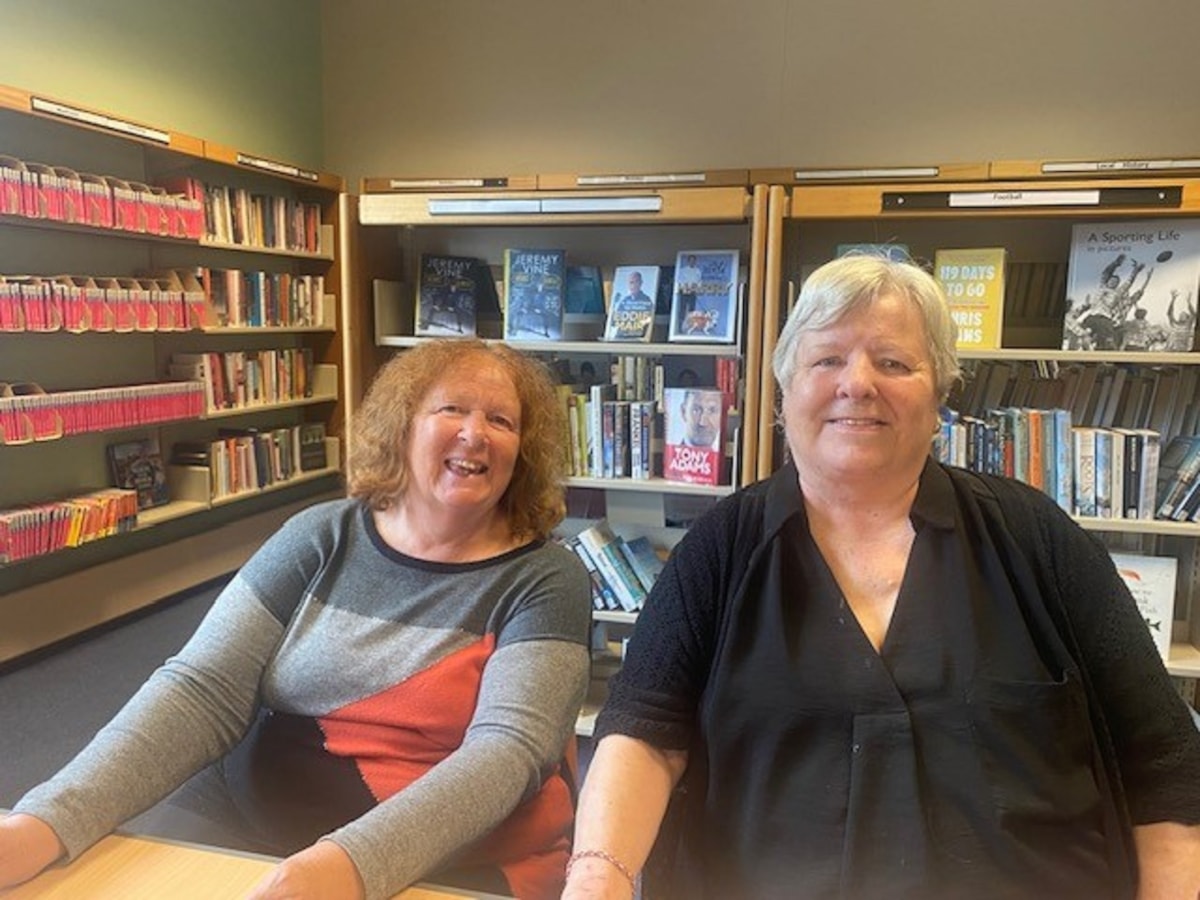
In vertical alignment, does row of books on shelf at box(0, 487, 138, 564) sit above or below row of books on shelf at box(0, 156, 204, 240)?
A: below

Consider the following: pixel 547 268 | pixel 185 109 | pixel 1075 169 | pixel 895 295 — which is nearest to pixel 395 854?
pixel 895 295

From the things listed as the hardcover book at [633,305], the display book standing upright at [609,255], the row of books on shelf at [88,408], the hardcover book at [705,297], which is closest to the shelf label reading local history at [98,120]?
the display book standing upright at [609,255]

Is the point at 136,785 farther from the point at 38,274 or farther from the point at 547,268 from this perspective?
→ the point at 38,274

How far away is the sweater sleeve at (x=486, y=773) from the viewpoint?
3.04 feet

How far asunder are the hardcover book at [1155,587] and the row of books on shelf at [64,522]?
3.52 metres

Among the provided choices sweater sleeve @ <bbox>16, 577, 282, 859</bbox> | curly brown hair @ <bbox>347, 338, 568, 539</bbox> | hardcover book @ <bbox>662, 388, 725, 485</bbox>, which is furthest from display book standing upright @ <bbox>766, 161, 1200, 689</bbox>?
sweater sleeve @ <bbox>16, 577, 282, 859</bbox>

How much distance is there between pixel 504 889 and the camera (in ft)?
3.56

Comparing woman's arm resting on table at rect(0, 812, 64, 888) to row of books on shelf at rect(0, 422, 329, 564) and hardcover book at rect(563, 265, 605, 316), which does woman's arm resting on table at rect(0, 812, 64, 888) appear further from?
row of books on shelf at rect(0, 422, 329, 564)

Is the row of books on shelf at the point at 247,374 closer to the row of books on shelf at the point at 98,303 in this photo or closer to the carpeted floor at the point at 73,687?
the row of books on shelf at the point at 98,303

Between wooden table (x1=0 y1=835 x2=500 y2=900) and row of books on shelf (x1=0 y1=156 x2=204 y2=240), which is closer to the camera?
A: wooden table (x1=0 y1=835 x2=500 y2=900)

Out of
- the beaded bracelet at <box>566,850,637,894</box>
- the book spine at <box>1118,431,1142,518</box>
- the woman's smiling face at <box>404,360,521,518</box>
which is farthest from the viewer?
the book spine at <box>1118,431,1142,518</box>

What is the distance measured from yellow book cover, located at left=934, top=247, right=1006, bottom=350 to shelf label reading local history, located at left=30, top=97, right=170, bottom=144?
289cm

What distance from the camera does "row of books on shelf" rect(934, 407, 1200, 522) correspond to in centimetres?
244

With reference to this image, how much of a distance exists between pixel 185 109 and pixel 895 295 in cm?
376
